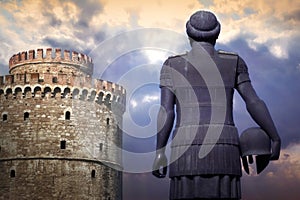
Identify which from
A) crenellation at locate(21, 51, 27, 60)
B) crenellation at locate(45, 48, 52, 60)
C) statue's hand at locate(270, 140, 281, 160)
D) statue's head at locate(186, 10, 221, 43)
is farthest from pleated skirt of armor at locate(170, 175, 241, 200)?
crenellation at locate(21, 51, 27, 60)

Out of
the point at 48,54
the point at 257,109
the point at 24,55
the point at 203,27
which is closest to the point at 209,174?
the point at 257,109

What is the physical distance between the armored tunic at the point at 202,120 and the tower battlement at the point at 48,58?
26.6 meters

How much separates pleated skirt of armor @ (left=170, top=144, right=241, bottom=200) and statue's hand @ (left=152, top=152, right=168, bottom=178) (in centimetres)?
11

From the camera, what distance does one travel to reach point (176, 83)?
5570 mm

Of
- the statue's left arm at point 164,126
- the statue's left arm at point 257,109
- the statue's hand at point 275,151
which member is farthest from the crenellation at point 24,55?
the statue's hand at point 275,151

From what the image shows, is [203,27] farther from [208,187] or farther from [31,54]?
[31,54]

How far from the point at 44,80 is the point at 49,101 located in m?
1.10

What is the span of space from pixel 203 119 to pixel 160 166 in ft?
1.95

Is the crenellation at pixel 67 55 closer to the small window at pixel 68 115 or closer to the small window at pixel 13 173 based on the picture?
the small window at pixel 68 115

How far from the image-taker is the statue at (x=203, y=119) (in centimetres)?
537

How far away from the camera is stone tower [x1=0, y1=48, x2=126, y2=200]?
95.0 feet

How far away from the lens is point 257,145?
17.7 feet

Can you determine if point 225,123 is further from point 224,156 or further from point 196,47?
point 196,47

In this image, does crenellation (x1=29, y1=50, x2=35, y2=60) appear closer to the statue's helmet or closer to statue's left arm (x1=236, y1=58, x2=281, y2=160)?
statue's left arm (x1=236, y1=58, x2=281, y2=160)
